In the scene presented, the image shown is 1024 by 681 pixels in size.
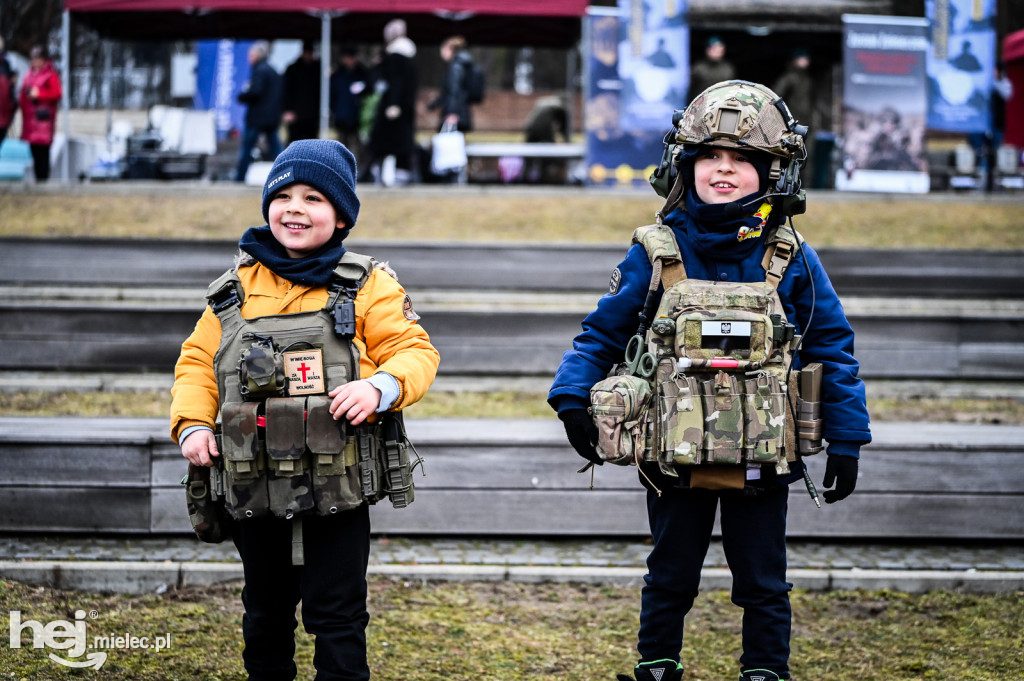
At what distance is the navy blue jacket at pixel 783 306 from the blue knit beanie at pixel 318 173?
2.52ft

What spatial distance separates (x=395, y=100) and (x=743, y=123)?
34.7 ft

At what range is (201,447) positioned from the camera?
2.89 m

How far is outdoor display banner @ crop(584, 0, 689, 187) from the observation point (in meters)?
13.8

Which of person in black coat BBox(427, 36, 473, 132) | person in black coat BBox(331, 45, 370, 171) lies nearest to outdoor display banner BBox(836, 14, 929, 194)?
person in black coat BBox(427, 36, 473, 132)

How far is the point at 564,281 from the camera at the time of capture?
895 centimetres

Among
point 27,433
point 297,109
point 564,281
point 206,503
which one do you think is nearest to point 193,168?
point 297,109

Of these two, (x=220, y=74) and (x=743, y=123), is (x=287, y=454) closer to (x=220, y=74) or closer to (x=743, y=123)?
(x=743, y=123)

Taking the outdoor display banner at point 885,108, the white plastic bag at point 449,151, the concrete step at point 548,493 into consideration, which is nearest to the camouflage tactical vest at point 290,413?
the concrete step at point 548,493

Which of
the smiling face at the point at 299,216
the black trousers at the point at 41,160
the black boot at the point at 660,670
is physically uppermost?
the black trousers at the point at 41,160

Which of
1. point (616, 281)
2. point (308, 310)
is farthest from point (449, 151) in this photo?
point (308, 310)

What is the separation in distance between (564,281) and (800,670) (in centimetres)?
556

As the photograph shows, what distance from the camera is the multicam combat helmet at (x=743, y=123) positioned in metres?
3.13

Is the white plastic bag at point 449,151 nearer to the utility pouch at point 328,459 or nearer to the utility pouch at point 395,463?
the utility pouch at point 395,463

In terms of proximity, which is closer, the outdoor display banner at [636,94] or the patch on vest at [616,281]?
the patch on vest at [616,281]
